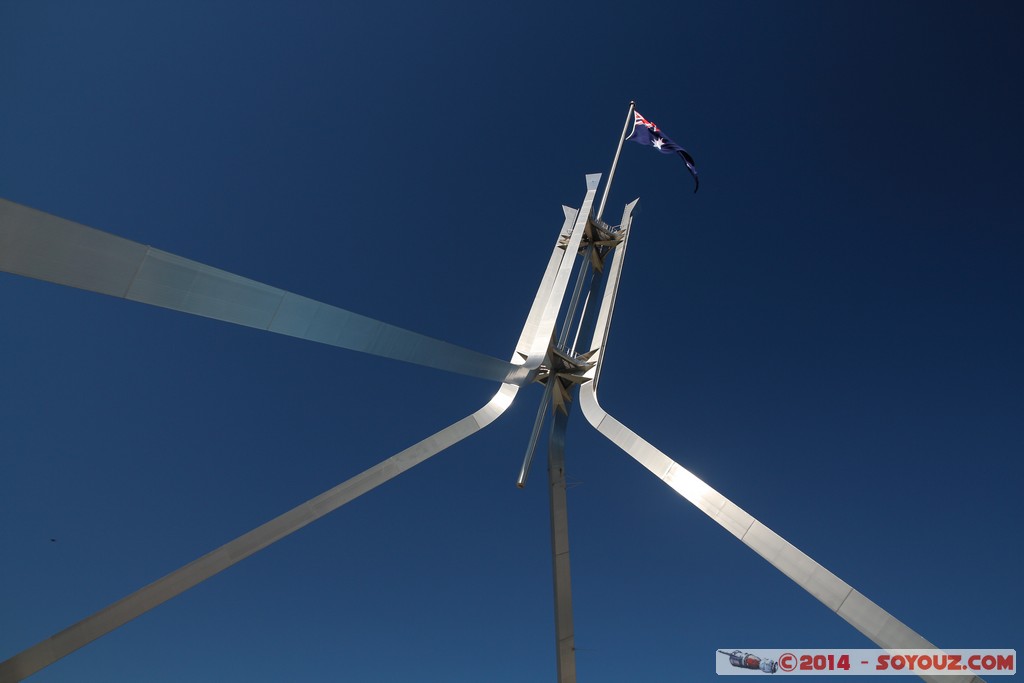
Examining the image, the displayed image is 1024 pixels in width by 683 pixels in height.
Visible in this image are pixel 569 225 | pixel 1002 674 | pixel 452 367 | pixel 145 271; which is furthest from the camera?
pixel 569 225

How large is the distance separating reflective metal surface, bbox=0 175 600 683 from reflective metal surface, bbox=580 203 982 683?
9.08 feet

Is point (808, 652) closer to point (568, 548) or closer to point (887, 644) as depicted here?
point (568, 548)

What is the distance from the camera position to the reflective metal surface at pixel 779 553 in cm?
818

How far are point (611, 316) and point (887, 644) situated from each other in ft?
37.2

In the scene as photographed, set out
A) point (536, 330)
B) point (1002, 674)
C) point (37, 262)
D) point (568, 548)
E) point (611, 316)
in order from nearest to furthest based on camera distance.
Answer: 1. point (37, 262)
2. point (1002, 674)
3. point (568, 548)
4. point (536, 330)
5. point (611, 316)

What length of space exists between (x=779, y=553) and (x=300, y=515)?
820cm

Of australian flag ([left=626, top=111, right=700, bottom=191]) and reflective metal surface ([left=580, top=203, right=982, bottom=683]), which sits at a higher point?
australian flag ([left=626, top=111, right=700, bottom=191])

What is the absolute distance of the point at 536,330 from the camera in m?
16.7

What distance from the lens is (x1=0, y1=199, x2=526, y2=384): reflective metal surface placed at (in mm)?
3906

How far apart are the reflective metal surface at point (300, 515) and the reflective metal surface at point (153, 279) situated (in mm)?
86

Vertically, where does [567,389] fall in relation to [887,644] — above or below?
above

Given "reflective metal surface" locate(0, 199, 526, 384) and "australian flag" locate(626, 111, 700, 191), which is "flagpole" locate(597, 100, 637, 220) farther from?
"reflective metal surface" locate(0, 199, 526, 384)

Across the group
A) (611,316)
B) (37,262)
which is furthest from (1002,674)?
(37,262)

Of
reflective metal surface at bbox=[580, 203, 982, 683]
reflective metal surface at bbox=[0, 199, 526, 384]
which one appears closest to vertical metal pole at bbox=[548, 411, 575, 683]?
reflective metal surface at bbox=[580, 203, 982, 683]
